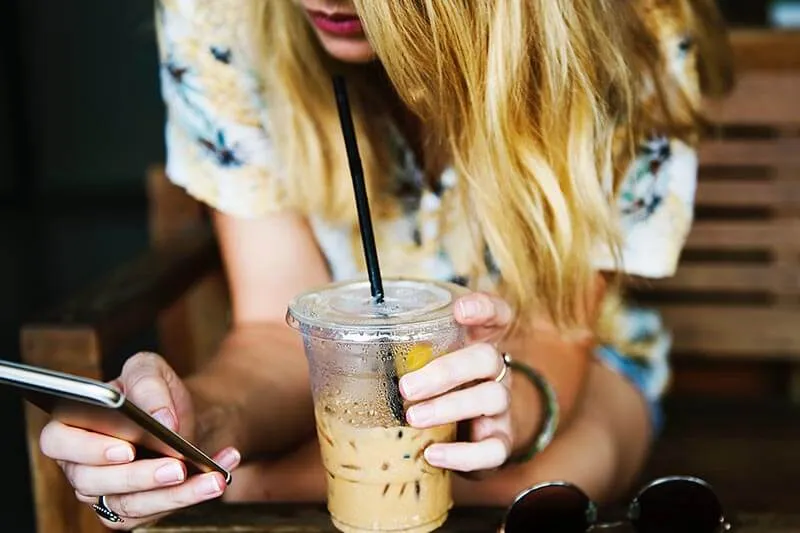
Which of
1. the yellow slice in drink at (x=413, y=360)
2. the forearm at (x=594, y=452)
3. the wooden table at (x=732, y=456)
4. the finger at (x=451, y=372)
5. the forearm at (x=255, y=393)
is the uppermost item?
the yellow slice in drink at (x=413, y=360)

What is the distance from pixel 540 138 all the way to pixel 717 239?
2.63ft

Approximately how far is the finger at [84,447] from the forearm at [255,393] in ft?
0.73

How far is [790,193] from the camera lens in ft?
5.90

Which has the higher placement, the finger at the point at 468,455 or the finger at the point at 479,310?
the finger at the point at 479,310

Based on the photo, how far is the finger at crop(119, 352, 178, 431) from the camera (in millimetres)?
889

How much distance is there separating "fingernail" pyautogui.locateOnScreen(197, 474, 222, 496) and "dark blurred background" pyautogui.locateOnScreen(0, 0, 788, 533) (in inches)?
145

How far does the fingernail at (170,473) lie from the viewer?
835mm

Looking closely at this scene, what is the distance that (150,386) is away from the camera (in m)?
0.91

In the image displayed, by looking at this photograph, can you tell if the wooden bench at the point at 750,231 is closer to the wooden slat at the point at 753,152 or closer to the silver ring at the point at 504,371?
the wooden slat at the point at 753,152

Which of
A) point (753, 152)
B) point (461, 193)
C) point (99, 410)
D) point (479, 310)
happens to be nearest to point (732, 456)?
point (753, 152)

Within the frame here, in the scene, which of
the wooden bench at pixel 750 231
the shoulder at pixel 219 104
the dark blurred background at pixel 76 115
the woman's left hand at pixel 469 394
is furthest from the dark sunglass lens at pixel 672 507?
the dark blurred background at pixel 76 115

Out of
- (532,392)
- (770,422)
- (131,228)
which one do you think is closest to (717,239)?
(770,422)

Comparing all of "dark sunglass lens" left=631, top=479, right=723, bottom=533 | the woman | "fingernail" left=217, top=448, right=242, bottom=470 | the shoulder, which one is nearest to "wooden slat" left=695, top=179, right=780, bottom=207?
the woman

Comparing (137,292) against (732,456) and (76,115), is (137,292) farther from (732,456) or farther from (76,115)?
(76,115)
